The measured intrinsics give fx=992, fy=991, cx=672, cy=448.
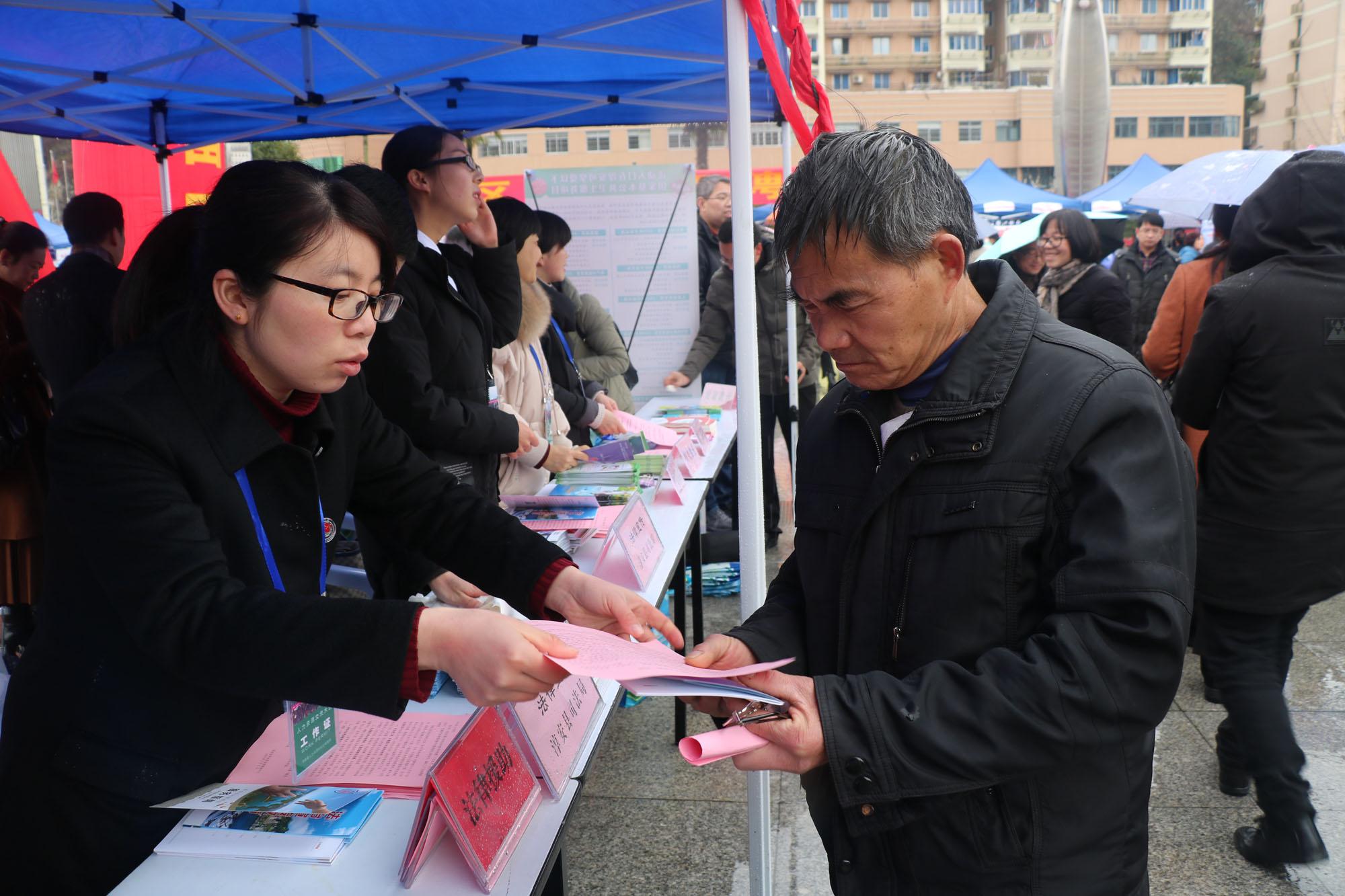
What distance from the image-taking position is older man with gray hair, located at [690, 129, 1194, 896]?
108cm

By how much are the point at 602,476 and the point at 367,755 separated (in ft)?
5.84

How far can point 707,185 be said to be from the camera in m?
7.00

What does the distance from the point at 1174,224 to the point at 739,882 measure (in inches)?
435

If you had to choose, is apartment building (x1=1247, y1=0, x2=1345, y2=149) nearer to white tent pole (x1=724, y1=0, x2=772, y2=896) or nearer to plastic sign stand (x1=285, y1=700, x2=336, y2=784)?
white tent pole (x1=724, y1=0, x2=772, y2=896)

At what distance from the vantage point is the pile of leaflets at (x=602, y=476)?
10.6 feet

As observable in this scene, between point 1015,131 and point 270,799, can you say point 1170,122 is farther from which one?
point 270,799

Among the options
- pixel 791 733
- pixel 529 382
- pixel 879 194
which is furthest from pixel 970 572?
pixel 529 382

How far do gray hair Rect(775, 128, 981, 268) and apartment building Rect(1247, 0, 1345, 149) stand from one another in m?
59.6

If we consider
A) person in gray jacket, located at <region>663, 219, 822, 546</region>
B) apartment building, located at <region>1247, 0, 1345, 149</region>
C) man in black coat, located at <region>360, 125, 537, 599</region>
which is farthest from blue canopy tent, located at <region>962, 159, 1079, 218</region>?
apartment building, located at <region>1247, 0, 1345, 149</region>

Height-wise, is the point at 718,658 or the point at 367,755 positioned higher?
the point at 718,658

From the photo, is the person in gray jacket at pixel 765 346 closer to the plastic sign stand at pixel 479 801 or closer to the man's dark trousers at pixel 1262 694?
the man's dark trousers at pixel 1262 694

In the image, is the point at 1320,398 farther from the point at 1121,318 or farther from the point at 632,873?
the point at 632,873

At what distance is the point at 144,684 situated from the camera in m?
1.35

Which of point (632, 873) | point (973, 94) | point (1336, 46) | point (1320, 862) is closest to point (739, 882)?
point (632, 873)
